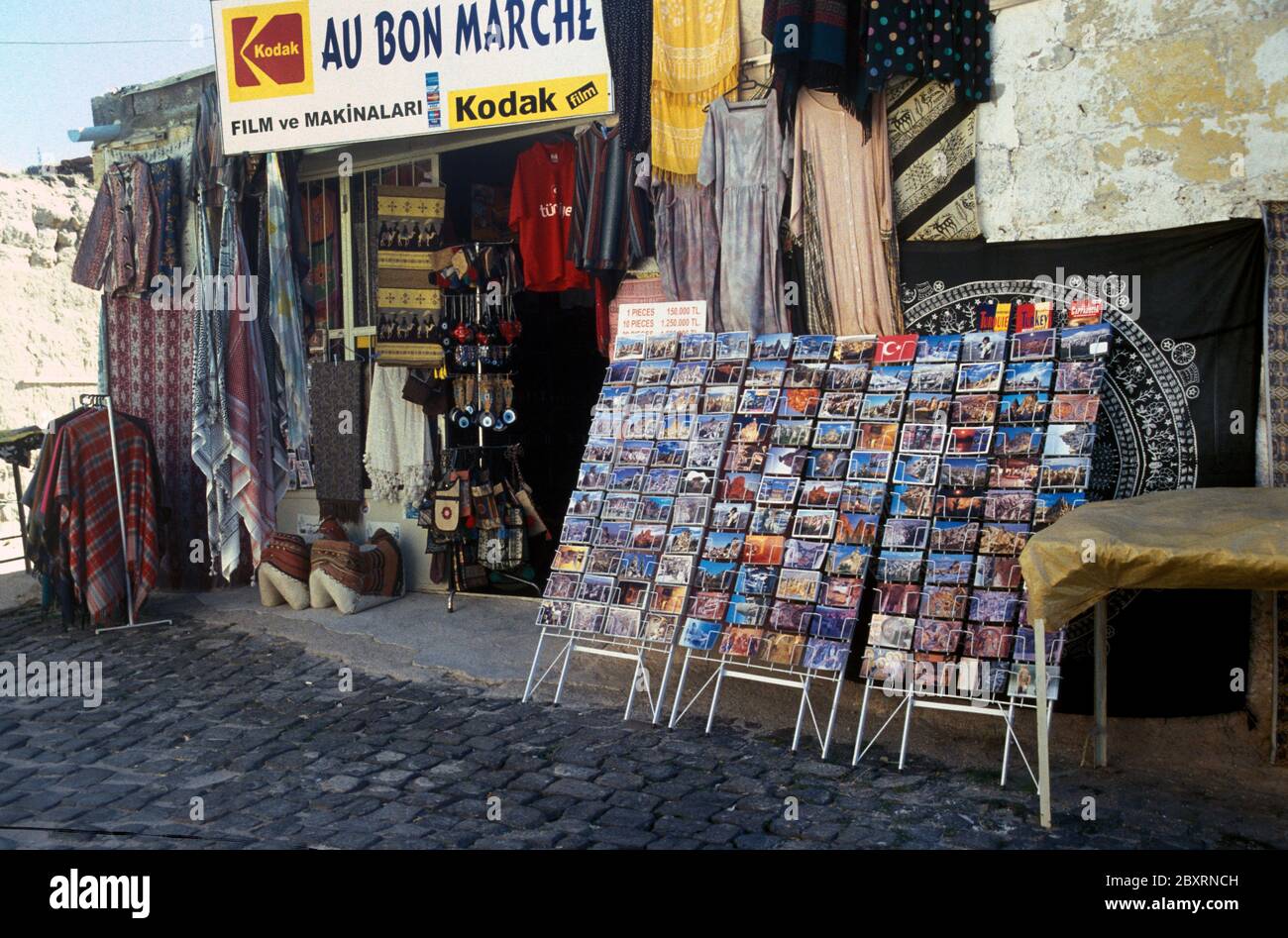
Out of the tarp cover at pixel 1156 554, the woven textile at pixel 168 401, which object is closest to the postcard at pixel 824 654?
the tarp cover at pixel 1156 554

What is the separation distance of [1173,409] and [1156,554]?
1.70m

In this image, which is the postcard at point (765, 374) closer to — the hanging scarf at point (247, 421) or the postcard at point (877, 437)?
the postcard at point (877, 437)

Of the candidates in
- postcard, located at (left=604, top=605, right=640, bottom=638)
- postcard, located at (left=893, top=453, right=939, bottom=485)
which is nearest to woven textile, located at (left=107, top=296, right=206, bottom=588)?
postcard, located at (left=604, top=605, right=640, bottom=638)

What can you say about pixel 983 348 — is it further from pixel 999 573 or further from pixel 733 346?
pixel 733 346

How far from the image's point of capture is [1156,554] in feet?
13.6

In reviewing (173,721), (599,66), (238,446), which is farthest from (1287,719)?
(238,446)

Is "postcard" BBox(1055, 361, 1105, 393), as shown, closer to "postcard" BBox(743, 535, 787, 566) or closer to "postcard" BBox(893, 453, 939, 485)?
"postcard" BBox(893, 453, 939, 485)

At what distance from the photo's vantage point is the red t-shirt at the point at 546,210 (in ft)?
26.3

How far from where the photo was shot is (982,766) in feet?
17.3

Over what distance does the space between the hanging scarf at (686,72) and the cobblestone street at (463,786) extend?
138 inches

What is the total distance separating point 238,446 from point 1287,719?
24.6ft

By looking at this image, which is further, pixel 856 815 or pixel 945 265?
pixel 945 265

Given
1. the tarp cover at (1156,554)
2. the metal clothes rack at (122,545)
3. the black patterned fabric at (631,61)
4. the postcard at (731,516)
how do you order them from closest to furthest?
the tarp cover at (1156,554), the postcard at (731,516), the black patterned fabric at (631,61), the metal clothes rack at (122,545)

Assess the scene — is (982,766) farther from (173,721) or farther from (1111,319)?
(173,721)
